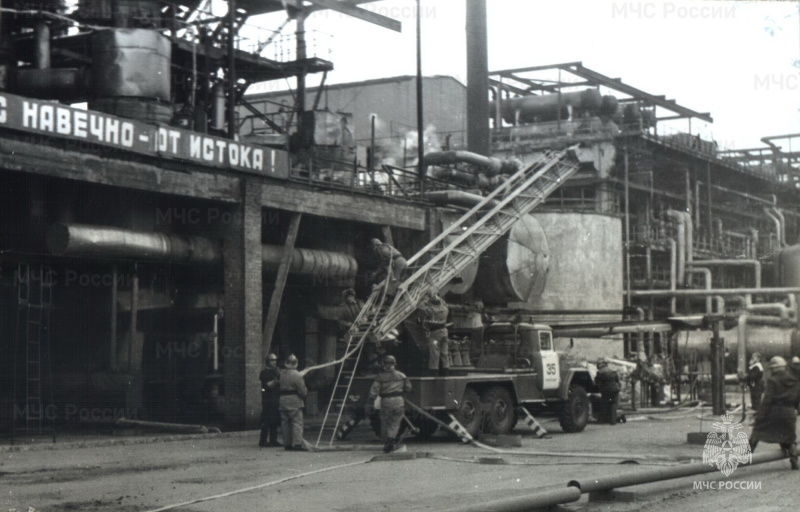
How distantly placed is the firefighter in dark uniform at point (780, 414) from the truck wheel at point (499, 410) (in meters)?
6.55

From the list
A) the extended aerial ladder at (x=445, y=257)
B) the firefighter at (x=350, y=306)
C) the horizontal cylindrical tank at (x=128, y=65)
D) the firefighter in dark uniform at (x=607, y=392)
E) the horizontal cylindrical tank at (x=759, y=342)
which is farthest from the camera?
the horizontal cylindrical tank at (x=759, y=342)

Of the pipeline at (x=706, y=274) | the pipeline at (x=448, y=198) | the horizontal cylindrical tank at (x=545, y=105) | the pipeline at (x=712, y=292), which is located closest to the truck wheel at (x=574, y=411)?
the pipeline at (x=448, y=198)

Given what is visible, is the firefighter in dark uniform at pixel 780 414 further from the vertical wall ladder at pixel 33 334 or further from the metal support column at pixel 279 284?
→ the vertical wall ladder at pixel 33 334

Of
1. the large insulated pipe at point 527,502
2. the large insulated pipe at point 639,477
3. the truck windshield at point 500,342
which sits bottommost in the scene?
the large insulated pipe at point 639,477

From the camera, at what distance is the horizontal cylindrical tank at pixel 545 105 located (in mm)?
53844

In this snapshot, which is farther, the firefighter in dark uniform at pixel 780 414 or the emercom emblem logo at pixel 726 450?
the firefighter in dark uniform at pixel 780 414

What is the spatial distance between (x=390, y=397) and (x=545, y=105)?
129 ft

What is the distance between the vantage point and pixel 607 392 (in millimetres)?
25984

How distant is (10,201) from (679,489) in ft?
50.8

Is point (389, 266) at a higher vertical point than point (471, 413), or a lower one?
higher

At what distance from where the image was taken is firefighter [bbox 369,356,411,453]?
58.8ft

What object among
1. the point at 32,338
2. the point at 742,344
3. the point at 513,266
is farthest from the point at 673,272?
the point at 32,338

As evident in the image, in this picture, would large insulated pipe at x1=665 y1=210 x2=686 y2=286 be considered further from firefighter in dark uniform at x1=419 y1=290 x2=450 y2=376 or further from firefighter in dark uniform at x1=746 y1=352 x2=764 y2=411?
firefighter in dark uniform at x1=419 y1=290 x2=450 y2=376

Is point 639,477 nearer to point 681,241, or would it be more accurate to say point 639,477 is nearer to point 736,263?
point 681,241
